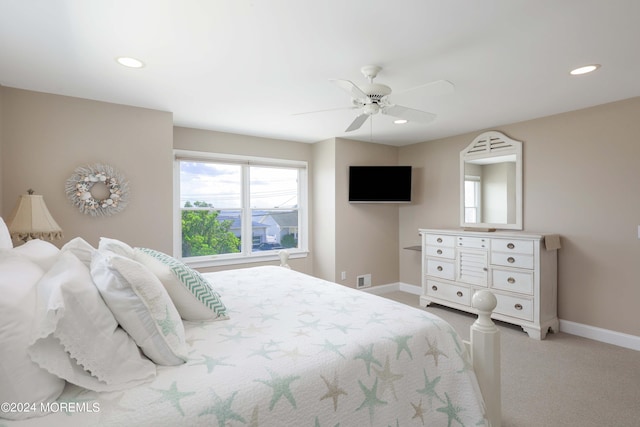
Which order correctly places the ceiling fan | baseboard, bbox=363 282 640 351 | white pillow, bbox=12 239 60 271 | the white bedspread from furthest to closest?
baseboard, bbox=363 282 640 351, the ceiling fan, white pillow, bbox=12 239 60 271, the white bedspread

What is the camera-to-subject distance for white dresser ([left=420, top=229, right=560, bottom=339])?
336 cm

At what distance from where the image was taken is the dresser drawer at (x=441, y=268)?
4184mm

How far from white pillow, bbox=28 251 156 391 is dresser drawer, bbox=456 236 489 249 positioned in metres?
3.65

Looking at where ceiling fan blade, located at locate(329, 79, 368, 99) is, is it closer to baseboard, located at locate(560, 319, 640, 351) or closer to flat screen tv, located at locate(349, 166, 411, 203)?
flat screen tv, located at locate(349, 166, 411, 203)

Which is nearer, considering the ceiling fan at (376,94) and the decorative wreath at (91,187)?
the ceiling fan at (376,94)

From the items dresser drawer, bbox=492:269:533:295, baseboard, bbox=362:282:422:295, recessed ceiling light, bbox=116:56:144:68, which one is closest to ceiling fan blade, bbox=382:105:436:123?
recessed ceiling light, bbox=116:56:144:68

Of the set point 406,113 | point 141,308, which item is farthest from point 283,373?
point 406,113

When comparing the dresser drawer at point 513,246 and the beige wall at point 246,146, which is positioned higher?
the beige wall at point 246,146

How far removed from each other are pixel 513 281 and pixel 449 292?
33.3 inches

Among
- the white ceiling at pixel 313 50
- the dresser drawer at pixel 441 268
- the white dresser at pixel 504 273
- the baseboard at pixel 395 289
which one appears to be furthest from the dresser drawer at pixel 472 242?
the white ceiling at pixel 313 50

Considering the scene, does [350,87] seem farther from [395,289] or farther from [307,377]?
[395,289]

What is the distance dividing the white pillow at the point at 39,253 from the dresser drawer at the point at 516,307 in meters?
3.94

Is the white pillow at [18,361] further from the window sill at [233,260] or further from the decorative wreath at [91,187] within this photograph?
the window sill at [233,260]

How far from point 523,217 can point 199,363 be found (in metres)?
3.97
